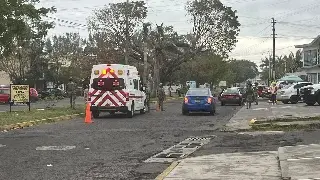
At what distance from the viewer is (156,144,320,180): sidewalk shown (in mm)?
8906

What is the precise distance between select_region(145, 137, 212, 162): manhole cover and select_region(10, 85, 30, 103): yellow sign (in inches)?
564

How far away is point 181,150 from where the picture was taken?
13.1 metres

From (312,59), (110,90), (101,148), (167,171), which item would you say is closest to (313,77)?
(312,59)

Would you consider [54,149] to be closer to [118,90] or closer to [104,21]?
[118,90]

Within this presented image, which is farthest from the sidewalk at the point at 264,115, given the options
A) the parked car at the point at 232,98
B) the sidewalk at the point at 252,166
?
the parked car at the point at 232,98

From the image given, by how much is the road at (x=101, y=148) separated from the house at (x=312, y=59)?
4741 centimetres

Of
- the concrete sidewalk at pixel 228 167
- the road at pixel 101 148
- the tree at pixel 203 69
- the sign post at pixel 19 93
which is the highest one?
the tree at pixel 203 69

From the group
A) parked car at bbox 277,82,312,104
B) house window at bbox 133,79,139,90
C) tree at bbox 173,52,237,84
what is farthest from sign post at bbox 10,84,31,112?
tree at bbox 173,52,237,84

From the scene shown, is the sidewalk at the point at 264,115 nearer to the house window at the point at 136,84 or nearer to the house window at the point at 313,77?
the house window at the point at 136,84

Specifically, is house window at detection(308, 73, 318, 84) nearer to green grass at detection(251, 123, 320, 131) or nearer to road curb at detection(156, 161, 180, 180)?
green grass at detection(251, 123, 320, 131)

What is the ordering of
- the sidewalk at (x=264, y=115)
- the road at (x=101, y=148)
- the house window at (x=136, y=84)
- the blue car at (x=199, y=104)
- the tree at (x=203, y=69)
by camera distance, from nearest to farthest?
the road at (x=101, y=148) → the sidewalk at (x=264, y=115) → the blue car at (x=199, y=104) → the house window at (x=136, y=84) → the tree at (x=203, y=69)

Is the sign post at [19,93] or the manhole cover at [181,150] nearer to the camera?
the manhole cover at [181,150]

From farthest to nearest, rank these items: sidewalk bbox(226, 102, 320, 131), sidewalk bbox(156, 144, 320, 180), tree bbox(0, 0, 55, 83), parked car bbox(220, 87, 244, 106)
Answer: parked car bbox(220, 87, 244, 106) → tree bbox(0, 0, 55, 83) → sidewalk bbox(226, 102, 320, 131) → sidewalk bbox(156, 144, 320, 180)

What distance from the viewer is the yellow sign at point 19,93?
2767 cm
